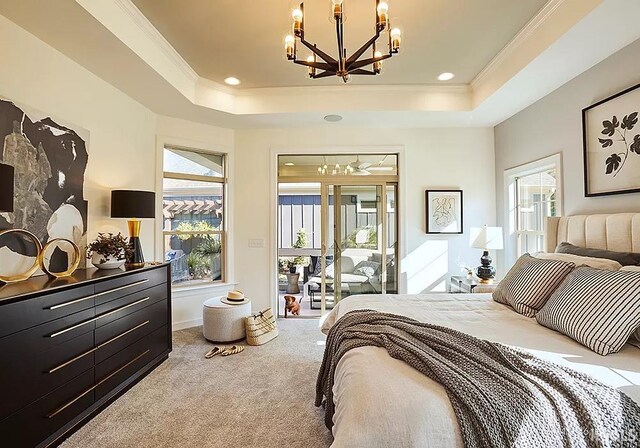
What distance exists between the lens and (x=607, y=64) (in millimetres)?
2678

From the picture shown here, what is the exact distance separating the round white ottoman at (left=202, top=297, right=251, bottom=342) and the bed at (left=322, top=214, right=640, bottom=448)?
1.61 m

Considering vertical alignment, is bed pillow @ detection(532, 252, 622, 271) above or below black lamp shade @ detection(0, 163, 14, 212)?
below

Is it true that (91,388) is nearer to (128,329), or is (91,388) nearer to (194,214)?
(128,329)

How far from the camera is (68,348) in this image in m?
2.06

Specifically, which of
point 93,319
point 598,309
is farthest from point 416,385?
point 93,319

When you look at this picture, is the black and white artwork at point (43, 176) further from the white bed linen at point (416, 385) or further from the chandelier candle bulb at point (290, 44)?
the white bed linen at point (416, 385)

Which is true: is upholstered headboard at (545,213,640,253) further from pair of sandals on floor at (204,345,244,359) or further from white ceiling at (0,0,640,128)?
pair of sandals on floor at (204,345,244,359)

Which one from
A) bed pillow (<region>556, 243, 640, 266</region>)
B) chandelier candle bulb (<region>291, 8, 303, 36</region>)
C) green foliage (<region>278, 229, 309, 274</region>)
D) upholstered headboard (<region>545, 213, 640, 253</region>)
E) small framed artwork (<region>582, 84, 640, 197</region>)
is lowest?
green foliage (<region>278, 229, 309, 274</region>)

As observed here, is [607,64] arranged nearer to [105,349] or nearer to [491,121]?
[491,121]

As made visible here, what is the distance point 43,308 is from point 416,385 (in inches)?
80.5

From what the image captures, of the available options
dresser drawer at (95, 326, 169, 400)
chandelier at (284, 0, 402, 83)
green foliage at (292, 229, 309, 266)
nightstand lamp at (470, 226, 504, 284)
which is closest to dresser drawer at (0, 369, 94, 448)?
dresser drawer at (95, 326, 169, 400)

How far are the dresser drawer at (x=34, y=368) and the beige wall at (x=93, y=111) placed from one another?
4.25ft

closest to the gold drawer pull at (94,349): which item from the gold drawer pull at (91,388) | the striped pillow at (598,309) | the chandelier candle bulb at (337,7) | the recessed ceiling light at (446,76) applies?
the gold drawer pull at (91,388)

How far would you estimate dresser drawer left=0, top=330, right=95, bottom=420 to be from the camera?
1682mm
